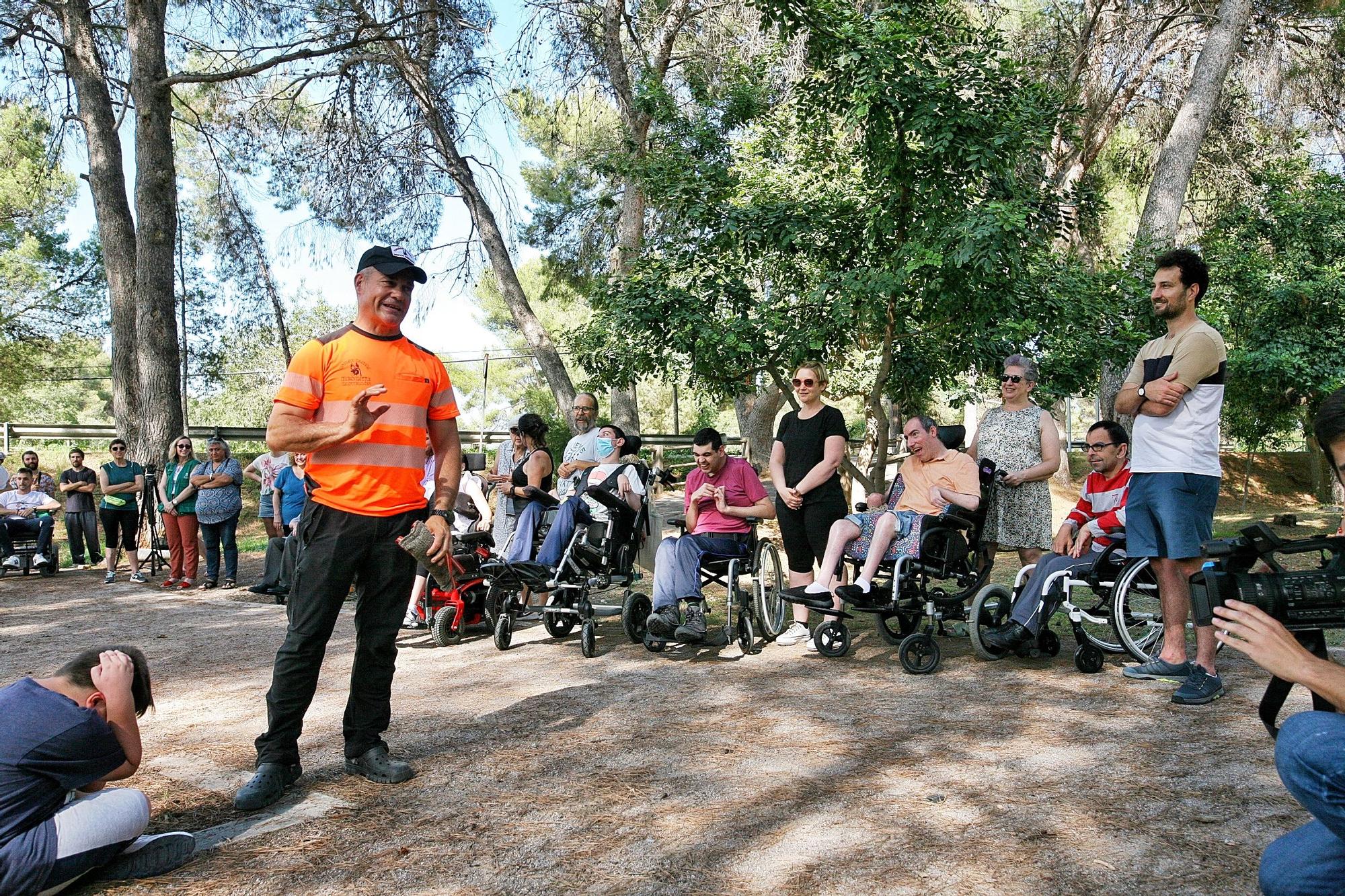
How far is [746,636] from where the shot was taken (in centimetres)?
647

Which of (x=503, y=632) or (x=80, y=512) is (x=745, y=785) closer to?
(x=503, y=632)

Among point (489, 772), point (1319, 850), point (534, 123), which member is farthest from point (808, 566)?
point (534, 123)

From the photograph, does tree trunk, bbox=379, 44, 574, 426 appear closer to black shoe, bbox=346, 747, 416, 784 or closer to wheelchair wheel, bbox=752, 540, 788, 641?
wheelchair wheel, bbox=752, 540, 788, 641

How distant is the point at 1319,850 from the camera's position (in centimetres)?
216

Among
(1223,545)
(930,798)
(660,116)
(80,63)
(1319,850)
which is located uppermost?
(80,63)

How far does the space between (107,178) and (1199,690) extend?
14.1 metres

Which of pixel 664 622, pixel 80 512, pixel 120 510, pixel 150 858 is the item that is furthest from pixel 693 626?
pixel 80 512

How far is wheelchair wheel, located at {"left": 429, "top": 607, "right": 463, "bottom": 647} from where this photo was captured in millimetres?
7203

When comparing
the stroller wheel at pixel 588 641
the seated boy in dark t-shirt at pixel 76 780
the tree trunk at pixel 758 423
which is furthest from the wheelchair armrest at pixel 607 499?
the tree trunk at pixel 758 423

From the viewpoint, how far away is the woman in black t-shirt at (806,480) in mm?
6613

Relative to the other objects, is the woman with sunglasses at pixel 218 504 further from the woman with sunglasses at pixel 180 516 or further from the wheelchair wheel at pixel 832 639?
the wheelchair wheel at pixel 832 639

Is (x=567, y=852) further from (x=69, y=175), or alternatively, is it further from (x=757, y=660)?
(x=69, y=175)

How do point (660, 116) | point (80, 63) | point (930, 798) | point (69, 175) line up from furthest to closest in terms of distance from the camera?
point (69, 175) → point (80, 63) → point (660, 116) → point (930, 798)

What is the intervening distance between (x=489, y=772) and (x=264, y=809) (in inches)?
30.7
